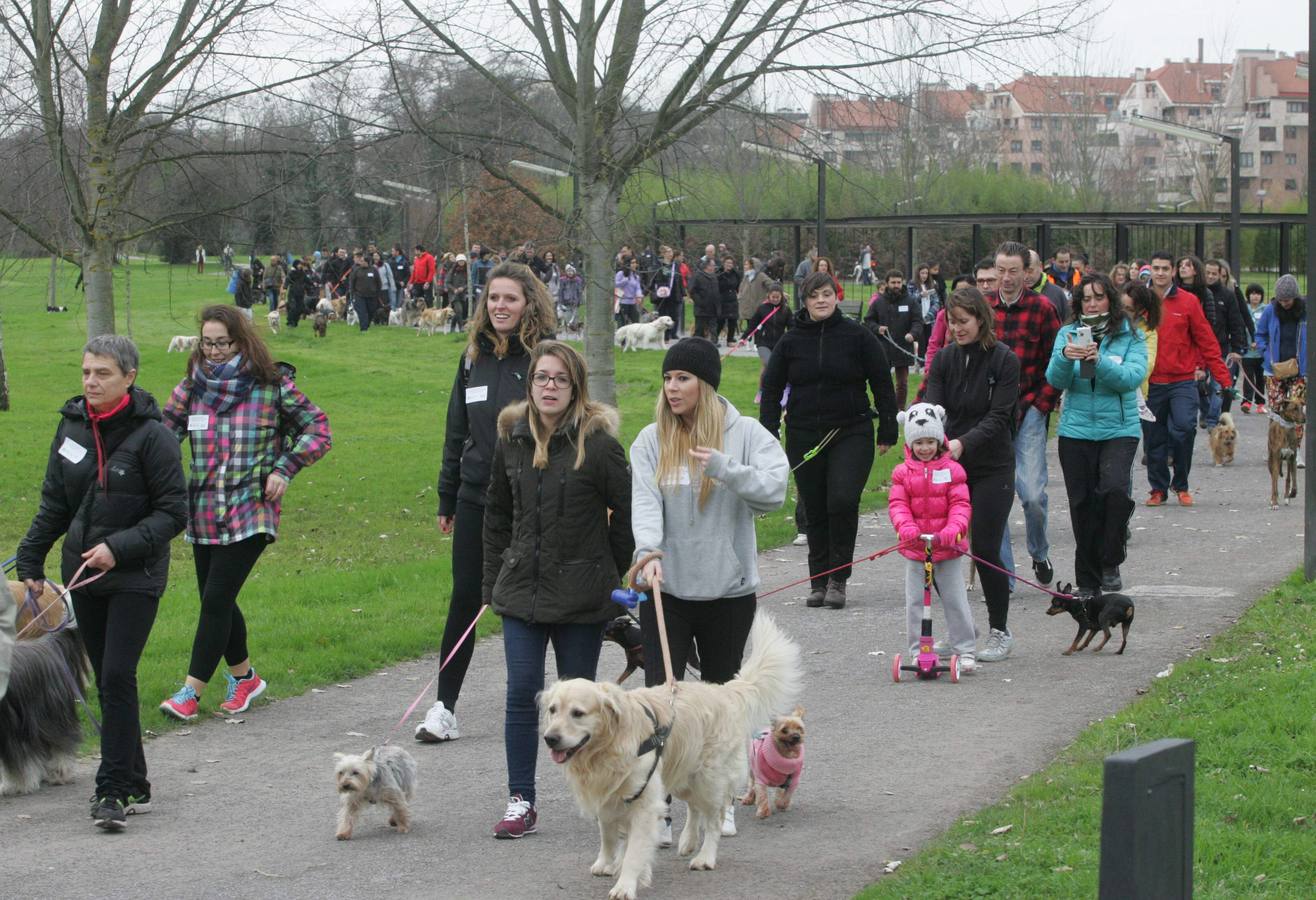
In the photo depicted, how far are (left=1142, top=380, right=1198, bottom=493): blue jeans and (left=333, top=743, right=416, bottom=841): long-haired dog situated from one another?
32.1 ft

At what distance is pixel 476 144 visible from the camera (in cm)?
1444

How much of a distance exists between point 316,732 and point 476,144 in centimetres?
774

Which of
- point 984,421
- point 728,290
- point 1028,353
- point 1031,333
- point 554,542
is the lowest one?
point 554,542

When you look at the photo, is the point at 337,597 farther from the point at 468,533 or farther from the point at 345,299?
the point at 345,299

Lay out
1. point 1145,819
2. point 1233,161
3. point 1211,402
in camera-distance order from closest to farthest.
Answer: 1. point 1145,819
2. point 1211,402
3. point 1233,161

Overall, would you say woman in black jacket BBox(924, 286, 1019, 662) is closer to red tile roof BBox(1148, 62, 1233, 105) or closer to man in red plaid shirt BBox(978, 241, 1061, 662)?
man in red plaid shirt BBox(978, 241, 1061, 662)

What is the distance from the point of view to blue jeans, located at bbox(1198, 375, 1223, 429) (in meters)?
19.5

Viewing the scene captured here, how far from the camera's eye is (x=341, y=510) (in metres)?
16.2

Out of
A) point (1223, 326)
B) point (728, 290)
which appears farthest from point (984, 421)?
point (728, 290)

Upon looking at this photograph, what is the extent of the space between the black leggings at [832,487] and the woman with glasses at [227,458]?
353cm

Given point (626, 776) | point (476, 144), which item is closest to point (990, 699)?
point (626, 776)

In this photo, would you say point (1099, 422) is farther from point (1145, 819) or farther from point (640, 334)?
point (640, 334)

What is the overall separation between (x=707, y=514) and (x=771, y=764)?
995 mm

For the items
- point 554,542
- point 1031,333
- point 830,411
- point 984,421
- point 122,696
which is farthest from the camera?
point 1031,333
